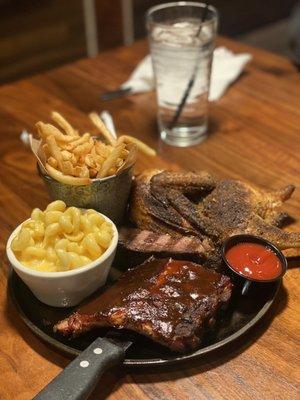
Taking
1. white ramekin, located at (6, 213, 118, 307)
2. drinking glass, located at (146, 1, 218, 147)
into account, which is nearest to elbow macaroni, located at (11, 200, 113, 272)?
white ramekin, located at (6, 213, 118, 307)

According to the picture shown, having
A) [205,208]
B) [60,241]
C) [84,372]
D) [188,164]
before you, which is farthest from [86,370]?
[188,164]

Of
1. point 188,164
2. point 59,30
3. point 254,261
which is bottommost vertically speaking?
point 59,30

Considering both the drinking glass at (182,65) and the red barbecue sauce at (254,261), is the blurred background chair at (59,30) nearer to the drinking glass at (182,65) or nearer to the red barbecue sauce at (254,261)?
the drinking glass at (182,65)

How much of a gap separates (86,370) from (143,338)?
163mm

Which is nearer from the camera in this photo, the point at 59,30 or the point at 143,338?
the point at 143,338

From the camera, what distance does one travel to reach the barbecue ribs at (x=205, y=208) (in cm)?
135

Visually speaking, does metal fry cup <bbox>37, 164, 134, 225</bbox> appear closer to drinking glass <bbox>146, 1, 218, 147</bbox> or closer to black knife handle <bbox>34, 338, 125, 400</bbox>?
black knife handle <bbox>34, 338, 125, 400</bbox>

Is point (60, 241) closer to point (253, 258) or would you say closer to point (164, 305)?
point (164, 305)

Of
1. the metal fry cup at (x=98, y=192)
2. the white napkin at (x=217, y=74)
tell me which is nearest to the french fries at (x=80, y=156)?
the metal fry cup at (x=98, y=192)

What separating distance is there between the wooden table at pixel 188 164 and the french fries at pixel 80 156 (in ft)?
1.04

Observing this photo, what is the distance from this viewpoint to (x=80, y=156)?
1.36 m

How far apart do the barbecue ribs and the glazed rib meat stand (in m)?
0.18

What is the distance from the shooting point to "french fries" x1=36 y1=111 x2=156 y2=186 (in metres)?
1.32

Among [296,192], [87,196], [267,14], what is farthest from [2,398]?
[267,14]
